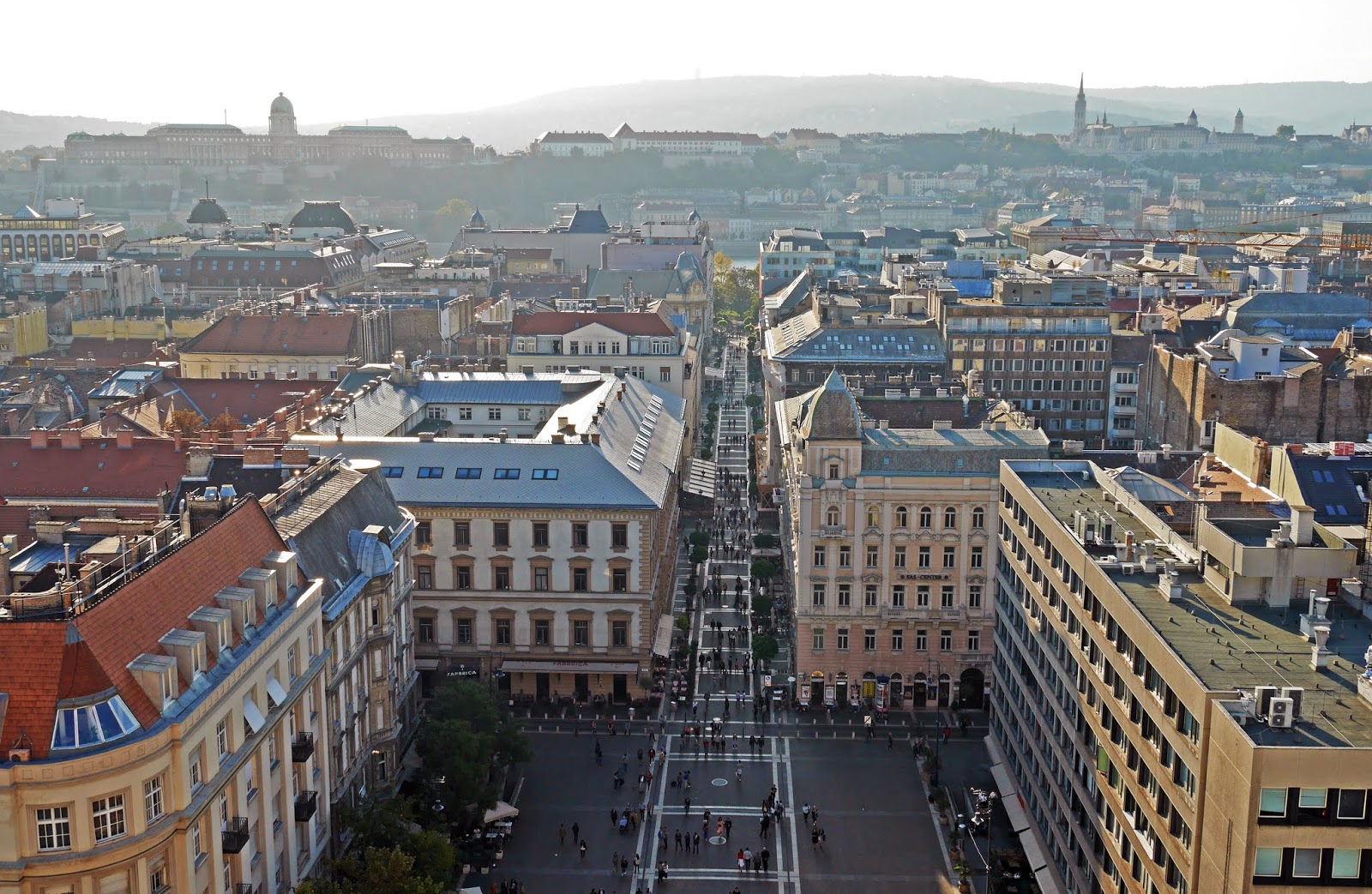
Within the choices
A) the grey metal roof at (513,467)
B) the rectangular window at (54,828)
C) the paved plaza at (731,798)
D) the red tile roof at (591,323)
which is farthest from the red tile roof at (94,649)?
the red tile roof at (591,323)

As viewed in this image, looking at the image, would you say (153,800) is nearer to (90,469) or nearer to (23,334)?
(90,469)

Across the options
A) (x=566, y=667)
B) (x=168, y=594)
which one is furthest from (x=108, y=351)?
(x=168, y=594)


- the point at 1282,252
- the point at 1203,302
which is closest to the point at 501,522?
the point at 1203,302

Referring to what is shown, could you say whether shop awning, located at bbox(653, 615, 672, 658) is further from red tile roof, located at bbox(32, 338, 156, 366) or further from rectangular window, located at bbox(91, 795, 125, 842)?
red tile roof, located at bbox(32, 338, 156, 366)

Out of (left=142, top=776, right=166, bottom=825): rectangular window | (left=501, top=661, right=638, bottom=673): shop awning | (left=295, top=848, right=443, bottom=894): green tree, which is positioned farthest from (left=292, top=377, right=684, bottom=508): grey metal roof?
(left=142, top=776, right=166, bottom=825): rectangular window

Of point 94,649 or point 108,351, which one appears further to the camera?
point 108,351

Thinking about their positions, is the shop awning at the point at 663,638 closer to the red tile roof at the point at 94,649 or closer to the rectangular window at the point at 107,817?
the red tile roof at the point at 94,649
